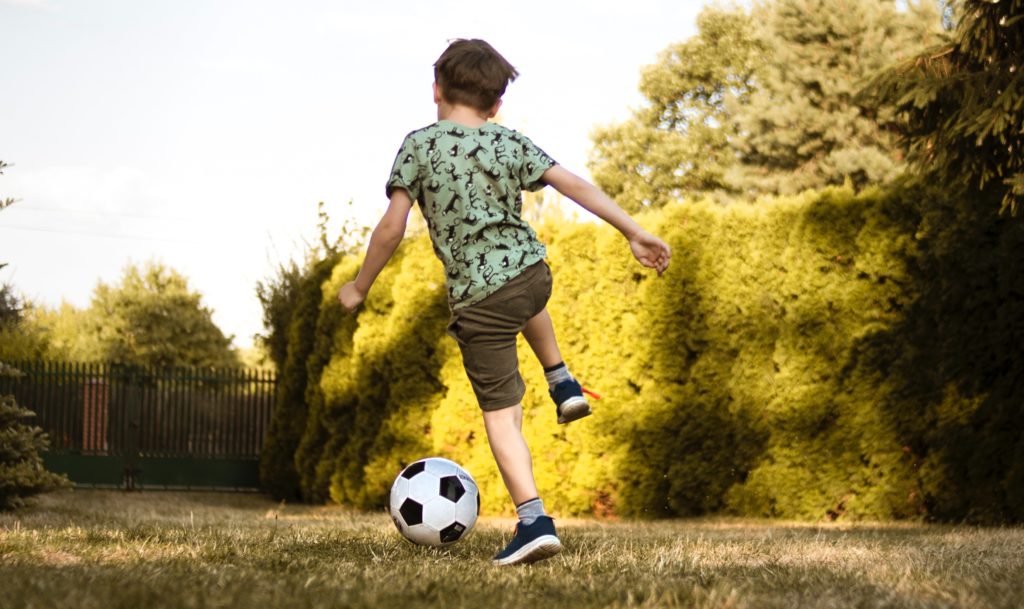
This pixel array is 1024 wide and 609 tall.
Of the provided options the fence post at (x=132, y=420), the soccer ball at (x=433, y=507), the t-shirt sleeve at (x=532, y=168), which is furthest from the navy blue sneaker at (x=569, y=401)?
the fence post at (x=132, y=420)

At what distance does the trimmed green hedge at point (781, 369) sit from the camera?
8.41 meters

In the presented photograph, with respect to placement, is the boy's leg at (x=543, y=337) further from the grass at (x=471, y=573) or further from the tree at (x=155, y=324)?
the tree at (x=155, y=324)

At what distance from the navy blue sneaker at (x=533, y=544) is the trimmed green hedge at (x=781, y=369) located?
225 inches

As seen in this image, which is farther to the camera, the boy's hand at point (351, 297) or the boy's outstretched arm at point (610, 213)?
the boy's hand at point (351, 297)

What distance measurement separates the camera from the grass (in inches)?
103

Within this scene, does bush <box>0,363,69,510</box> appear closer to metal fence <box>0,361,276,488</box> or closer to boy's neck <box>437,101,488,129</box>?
boy's neck <box>437,101,488,129</box>

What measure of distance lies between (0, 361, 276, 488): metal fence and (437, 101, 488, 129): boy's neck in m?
13.4

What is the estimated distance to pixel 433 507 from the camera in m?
4.28

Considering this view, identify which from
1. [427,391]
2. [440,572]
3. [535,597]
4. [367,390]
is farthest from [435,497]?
[367,390]

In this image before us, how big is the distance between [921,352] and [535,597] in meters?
6.97

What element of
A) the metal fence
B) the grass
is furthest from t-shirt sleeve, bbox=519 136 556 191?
the metal fence

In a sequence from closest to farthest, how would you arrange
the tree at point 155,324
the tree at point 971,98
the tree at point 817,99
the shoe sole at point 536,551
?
the shoe sole at point 536,551, the tree at point 971,98, the tree at point 817,99, the tree at point 155,324

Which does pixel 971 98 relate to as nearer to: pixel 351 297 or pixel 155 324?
pixel 351 297

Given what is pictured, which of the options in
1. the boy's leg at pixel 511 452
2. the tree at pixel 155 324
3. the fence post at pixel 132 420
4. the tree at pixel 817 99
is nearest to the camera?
the boy's leg at pixel 511 452
